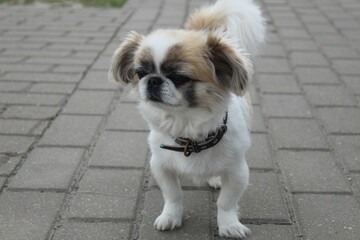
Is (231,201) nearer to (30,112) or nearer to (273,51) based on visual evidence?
(30,112)

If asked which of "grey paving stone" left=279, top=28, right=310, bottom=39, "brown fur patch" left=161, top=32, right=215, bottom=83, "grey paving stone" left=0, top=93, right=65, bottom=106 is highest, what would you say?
"brown fur patch" left=161, top=32, right=215, bottom=83

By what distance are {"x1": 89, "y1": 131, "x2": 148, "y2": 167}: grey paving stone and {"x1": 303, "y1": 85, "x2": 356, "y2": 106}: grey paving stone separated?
1.74 meters

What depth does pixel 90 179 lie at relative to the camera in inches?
127

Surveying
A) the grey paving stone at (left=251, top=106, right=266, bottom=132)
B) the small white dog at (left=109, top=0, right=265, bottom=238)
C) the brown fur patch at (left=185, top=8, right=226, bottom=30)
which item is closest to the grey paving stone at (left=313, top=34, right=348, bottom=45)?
the grey paving stone at (left=251, top=106, right=266, bottom=132)

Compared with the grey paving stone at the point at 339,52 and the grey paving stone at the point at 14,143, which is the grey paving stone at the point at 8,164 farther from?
the grey paving stone at the point at 339,52

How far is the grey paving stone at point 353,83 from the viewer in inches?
184

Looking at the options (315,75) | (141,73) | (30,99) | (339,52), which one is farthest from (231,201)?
(339,52)

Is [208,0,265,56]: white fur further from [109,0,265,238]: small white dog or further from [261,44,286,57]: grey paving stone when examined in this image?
[261,44,286,57]: grey paving stone

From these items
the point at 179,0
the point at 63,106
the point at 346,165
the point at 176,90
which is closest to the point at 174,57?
the point at 176,90

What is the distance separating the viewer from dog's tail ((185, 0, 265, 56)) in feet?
9.69

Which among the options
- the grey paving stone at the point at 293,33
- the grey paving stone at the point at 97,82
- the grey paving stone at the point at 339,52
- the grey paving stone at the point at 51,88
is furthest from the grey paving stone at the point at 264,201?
the grey paving stone at the point at 293,33

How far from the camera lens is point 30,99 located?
4.45 meters

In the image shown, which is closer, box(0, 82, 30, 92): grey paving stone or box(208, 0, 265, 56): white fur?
box(208, 0, 265, 56): white fur

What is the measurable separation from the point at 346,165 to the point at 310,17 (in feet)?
14.9
